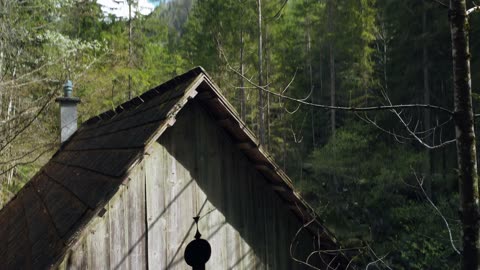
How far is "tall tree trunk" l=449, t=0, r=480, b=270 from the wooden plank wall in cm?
244

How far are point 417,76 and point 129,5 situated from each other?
18.4 metres

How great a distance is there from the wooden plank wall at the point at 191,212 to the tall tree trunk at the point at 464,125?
244 centimetres

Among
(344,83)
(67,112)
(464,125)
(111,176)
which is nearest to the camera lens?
(464,125)

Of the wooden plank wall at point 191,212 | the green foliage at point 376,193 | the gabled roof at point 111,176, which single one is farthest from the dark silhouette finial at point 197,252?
the green foliage at point 376,193

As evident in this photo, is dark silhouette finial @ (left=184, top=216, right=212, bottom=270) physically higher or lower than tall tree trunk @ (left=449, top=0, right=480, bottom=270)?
lower

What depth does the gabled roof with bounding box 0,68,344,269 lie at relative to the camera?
3453mm

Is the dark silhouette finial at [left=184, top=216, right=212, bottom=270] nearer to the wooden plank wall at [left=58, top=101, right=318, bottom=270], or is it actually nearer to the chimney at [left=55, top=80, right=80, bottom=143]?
the wooden plank wall at [left=58, top=101, right=318, bottom=270]

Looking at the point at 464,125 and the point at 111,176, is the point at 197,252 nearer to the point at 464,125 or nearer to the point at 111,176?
the point at 111,176

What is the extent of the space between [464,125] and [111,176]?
9.44 feet

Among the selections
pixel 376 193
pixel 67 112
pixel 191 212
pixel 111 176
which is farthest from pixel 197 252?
pixel 376 193

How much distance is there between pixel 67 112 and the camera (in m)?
8.66

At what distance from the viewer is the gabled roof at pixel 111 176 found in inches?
136

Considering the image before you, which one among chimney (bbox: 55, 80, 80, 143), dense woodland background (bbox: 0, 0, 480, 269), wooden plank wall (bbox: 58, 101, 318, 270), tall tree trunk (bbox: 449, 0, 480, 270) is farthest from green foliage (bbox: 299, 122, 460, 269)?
tall tree trunk (bbox: 449, 0, 480, 270)

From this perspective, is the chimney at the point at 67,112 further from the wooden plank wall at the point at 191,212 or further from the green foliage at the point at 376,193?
the green foliage at the point at 376,193
